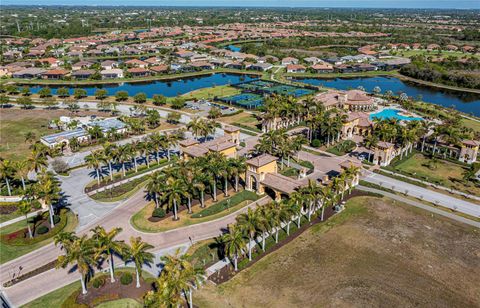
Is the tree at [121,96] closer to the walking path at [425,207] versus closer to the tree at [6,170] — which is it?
the tree at [6,170]

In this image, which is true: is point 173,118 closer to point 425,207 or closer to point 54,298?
point 425,207

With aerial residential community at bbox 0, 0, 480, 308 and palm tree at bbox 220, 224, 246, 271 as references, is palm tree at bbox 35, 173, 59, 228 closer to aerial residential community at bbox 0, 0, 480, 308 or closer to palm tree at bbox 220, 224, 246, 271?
aerial residential community at bbox 0, 0, 480, 308

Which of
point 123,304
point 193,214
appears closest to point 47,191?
point 193,214

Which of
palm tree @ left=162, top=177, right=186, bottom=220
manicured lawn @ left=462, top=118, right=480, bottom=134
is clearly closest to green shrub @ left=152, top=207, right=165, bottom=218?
palm tree @ left=162, top=177, right=186, bottom=220

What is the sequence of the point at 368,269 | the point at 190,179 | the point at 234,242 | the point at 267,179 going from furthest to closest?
1. the point at 267,179
2. the point at 190,179
3. the point at 368,269
4. the point at 234,242

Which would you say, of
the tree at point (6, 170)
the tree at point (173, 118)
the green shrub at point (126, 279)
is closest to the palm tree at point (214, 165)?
the green shrub at point (126, 279)
